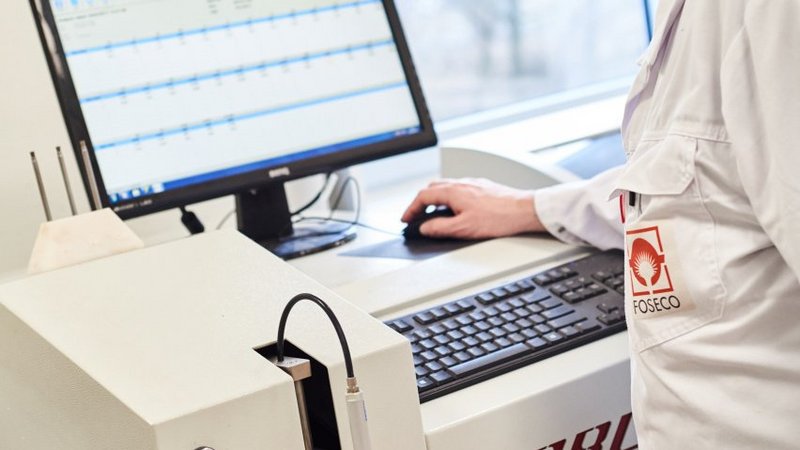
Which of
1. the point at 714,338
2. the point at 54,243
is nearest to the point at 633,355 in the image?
the point at 714,338

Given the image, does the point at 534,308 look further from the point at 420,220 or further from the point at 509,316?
the point at 420,220

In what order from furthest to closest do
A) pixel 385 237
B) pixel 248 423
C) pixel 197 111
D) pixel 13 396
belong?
pixel 385 237 → pixel 197 111 → pixel 13 396 → pixel 248 423

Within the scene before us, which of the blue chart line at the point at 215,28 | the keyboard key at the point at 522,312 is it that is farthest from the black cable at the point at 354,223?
the keyboard key at the point at 522,312

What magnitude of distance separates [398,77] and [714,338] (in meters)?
0.77

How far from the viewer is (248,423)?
0.76 meters

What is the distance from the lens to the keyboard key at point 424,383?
98 cm

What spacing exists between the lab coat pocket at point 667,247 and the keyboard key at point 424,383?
20 cm

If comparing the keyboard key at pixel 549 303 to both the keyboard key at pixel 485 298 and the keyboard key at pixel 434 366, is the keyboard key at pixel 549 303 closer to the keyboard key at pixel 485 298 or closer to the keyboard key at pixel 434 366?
the keyboard key at pixel 485 298

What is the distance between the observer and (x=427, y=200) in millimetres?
1495

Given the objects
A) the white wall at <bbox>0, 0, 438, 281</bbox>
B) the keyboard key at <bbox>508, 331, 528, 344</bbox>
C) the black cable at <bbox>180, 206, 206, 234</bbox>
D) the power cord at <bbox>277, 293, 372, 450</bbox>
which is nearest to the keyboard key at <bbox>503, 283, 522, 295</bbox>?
the keyboard key at <bbox>508, 331, 528, 344</bbox>

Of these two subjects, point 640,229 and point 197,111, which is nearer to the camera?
point 640,229

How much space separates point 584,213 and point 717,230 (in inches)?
16.7

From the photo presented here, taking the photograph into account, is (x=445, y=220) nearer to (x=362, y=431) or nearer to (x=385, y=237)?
(x=385, y=237)

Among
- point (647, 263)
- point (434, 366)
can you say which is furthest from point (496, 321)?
point (647, 263)
